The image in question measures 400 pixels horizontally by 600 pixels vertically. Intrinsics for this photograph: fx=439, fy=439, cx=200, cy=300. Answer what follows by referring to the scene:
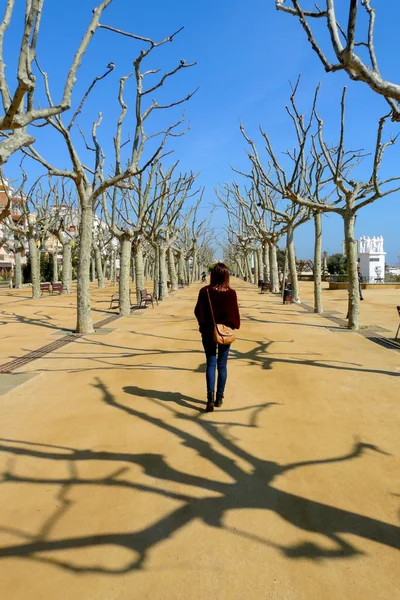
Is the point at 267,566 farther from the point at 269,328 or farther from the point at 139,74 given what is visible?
the point at 139,74

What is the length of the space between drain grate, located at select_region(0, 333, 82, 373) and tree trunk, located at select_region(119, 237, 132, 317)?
428 cm

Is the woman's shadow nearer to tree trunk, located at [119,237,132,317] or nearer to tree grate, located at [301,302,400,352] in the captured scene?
tree grate, located at [301,302,400,352]

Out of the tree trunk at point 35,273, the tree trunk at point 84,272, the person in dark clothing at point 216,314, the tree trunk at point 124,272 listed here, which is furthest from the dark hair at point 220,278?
the tree trunk at point 35,273

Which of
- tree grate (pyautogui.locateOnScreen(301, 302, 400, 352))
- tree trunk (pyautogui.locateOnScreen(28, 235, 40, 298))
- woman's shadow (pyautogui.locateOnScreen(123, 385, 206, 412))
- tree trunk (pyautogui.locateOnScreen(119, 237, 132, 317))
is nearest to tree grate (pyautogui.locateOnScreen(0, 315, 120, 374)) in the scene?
woman's shadow (pyautogui.locateOnScreen(123, 385, 206, 412))

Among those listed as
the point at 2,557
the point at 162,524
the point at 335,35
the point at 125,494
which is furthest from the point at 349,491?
the point at 335,35

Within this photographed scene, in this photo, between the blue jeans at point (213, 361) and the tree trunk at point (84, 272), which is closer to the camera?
the blue jeans at point (213, 361)

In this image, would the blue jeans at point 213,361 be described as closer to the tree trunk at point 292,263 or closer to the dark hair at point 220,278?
the dark hair at point 220,278

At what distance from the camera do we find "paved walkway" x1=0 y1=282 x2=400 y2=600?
7.53ft

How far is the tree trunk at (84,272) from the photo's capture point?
10.6 metres

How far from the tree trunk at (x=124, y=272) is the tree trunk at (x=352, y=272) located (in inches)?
276

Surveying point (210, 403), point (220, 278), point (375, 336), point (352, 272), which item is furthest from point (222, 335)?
point (352, 272)

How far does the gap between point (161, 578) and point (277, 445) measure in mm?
1850

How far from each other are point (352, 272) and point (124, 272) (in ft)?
24.1

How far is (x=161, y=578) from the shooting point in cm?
228
